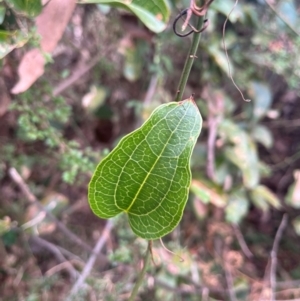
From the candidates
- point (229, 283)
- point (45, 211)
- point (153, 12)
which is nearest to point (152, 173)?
point (153, 12)

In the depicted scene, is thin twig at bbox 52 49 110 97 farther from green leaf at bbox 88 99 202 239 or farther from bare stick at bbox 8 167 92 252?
green leaf at bbox 88 99 202 239

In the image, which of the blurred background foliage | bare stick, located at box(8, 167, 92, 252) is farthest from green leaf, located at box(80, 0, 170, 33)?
bare stick, located at box(8, 167, 92, 252)

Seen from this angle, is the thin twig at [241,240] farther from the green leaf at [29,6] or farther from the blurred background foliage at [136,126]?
the green leaf at [29,6]

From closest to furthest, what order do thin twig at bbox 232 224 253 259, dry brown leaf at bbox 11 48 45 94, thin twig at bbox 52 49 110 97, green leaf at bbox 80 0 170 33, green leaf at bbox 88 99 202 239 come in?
green leaf at bbox 88 99 202 239, green leaf at bbox 80 0 170 33, dry brown leaf at bbox 11 48 45 94, thin twig at bbox 52 49 110 97, thin twig at bbox 232 224 253 259

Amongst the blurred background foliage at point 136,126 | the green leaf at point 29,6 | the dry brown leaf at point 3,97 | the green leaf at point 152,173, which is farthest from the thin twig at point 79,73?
the green leaf at point 152,173

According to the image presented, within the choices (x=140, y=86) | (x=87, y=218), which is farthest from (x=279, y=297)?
(x=140, y=86)

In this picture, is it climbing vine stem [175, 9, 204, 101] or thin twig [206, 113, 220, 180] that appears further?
thin twig [206, 113, 220, 180]

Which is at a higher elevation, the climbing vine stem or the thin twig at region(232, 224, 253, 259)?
the climbing vine stem

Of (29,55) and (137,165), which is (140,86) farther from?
(137,165)

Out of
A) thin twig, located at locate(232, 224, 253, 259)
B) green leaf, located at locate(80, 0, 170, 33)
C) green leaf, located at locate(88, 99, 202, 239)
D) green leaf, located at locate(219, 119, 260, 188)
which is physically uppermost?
green leaf, located at locate(80, 0, 170, 33)
